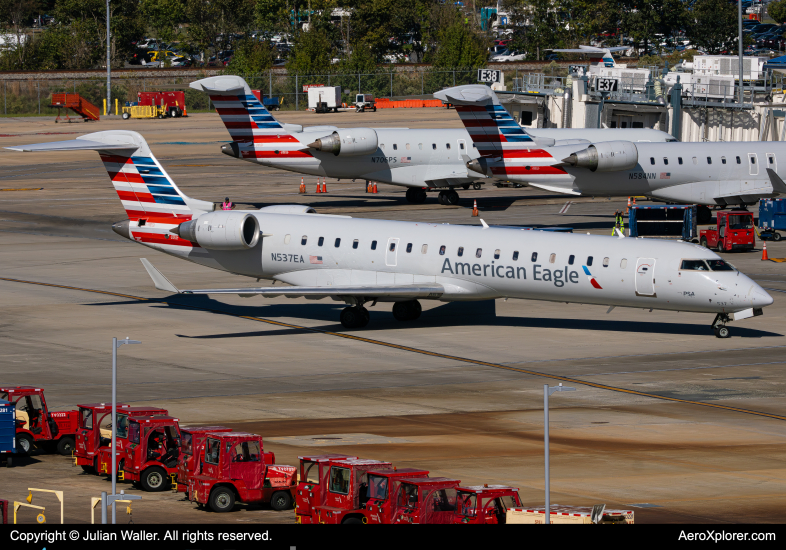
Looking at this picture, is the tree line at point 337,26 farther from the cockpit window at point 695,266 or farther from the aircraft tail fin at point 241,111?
the cockpit window at point 695,266

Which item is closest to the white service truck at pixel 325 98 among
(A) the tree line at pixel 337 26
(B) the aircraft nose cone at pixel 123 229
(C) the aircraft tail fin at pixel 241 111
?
(A) the tree line at pixel 337 26

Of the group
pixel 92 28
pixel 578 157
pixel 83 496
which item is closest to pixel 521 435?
pixel 83 496

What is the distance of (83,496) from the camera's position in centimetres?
Result: 1984

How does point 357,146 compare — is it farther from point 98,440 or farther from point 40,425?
point 98,440

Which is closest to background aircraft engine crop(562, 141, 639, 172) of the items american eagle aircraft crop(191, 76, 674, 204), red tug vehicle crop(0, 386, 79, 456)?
american eagle aircraft crop(191, 76, 674, 204)

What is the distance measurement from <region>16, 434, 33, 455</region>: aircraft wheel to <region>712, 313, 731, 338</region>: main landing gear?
811 inches

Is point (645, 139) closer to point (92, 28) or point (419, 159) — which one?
point (419, 159)

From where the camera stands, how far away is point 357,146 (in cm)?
6300

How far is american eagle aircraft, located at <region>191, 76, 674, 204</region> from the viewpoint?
202 ft

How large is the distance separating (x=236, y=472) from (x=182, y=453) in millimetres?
1846

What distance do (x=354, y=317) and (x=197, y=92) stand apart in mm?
111429

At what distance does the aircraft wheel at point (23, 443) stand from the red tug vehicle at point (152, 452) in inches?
116

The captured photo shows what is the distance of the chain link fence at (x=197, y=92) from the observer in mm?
141750

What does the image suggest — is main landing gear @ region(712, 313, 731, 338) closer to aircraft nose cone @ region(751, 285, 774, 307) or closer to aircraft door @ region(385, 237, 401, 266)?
aircraft nose cone @ region(751, 285, 774, 307)
